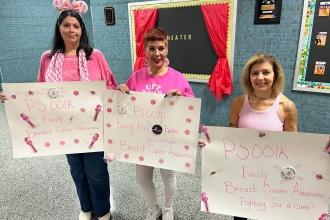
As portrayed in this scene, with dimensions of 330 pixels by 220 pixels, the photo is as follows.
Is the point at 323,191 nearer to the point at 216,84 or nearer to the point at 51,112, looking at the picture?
the point at 51,112

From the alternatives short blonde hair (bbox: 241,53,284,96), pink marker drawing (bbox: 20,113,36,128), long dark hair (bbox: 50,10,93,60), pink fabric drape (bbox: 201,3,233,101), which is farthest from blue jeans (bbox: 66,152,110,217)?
pink fabric drape (bbox: 201,3,233,101)

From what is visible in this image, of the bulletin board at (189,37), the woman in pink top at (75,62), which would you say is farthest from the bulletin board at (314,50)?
the woman in pink top at (75,62)

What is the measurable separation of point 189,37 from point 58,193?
200 centimetres

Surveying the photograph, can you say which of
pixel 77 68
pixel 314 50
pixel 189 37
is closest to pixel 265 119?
pixel 77 68

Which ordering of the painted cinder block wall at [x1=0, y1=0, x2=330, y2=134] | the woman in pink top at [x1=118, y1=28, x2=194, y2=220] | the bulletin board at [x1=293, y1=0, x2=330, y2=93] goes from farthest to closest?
1. the painted cinder block wall at [x1=0, y1=0, x2=330, y2=134]
2. the bulletin board at [x1=293, y1=0, x2=330, y2=93]
3. the woman in pink top at [x1=118, y1=28, x2=194, y2=220]

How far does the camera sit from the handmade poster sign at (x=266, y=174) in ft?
3.65

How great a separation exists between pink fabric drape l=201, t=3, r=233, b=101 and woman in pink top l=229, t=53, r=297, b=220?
59.6 inches

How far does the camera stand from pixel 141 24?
10.3ft

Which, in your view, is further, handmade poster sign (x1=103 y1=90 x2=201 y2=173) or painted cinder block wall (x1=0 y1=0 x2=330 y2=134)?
painted cinder block wall (x1=0 y1=0 x2=330 y2=134)

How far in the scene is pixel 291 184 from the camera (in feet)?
3.82

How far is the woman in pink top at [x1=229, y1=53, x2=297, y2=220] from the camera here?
4.04 feet

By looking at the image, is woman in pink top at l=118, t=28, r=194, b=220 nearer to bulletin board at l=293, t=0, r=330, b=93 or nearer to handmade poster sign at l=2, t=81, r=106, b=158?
handmade poster sign at l=2, t=81, r=106, b=158

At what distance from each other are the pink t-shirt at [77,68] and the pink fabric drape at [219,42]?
1.54m

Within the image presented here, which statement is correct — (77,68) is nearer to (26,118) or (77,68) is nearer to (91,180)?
(26,118)
